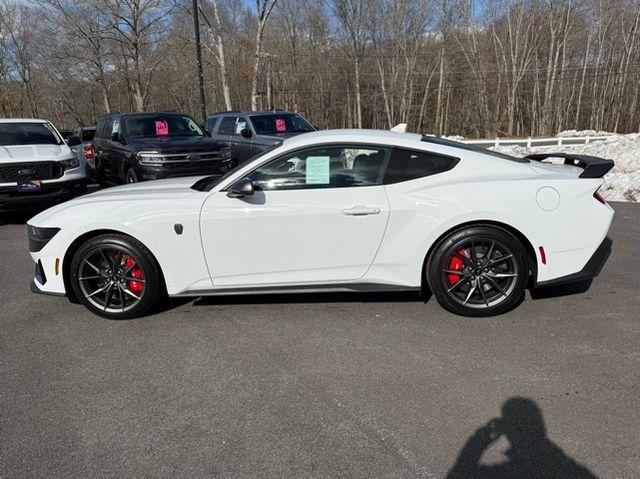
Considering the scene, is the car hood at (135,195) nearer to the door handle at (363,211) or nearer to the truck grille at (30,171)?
the door handle at (363,211)

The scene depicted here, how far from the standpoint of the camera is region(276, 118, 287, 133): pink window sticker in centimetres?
1155

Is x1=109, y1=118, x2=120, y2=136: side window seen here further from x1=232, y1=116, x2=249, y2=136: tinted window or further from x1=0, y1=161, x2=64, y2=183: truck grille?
x1=232, y1=116, x2=249, y2=136: tinted window

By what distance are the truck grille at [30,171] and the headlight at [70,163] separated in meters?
0.10

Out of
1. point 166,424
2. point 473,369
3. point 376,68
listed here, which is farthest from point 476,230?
point 376,68

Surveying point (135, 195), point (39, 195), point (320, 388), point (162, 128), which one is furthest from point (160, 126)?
point (320, 388)

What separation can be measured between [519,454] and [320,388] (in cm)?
119

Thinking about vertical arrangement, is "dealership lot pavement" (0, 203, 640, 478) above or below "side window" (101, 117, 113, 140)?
below

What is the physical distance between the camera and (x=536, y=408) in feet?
9.03

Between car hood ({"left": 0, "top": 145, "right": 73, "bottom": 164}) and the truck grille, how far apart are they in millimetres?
90

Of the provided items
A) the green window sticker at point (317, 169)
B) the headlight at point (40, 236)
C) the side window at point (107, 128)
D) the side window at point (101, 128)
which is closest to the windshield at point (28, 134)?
the side window at point (107, 128)

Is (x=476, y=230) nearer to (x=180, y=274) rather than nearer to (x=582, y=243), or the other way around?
(x=582, y=243)

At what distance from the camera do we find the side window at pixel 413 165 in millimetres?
3887

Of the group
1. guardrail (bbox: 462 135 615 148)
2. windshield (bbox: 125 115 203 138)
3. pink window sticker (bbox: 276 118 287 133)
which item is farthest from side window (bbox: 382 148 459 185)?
guardrail (bbox: 462 135 615 148)

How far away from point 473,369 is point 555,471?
950 millimetres
